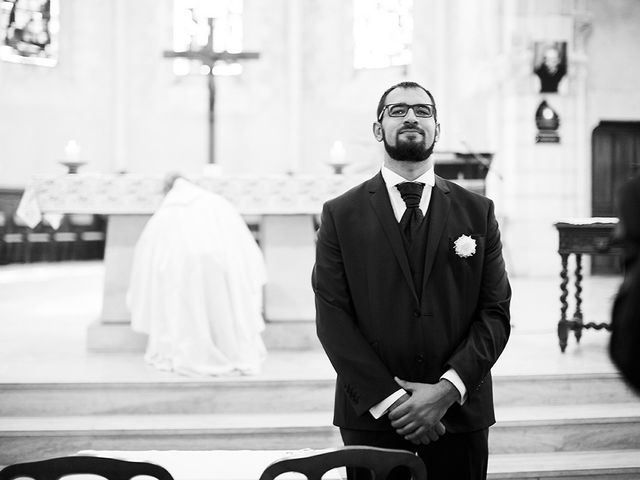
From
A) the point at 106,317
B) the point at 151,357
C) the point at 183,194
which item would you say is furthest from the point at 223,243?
the point at 106,317

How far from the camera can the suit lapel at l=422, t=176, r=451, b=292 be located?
2.38 m

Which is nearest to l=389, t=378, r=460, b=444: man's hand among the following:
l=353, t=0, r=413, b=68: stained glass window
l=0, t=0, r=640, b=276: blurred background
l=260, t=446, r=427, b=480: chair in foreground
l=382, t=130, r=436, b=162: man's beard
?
l=260, t=446, r=427, b=480: chair in foreground

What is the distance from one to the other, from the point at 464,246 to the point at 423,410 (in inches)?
21.4

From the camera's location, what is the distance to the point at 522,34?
421 inches

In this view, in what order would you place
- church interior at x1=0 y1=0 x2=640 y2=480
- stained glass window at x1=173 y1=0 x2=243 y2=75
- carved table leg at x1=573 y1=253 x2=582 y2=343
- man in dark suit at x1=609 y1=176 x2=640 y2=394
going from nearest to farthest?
man in dark suit at x1=609 y1=176 x2=640 y2=394, church interior at x1=0 y1=0 x2=640 y2=480, carved table leg at x1=573 y1=253 x2=582 y2=343, stained glass window at x1=173 y1=0 x2=243 y2=75

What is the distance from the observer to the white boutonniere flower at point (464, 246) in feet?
7.82

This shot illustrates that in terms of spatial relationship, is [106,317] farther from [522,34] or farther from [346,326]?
[522,34]

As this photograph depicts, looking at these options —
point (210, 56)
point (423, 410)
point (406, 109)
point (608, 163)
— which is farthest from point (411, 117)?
point (608, 163)

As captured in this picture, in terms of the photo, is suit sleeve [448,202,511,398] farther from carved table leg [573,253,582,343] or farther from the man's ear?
carved table leg [573,253,582,343]

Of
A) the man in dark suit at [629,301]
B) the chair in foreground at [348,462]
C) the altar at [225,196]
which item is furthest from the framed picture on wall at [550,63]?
the man in dark suit at [629,301]

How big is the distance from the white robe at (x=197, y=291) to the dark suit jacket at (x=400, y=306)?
7.92ft

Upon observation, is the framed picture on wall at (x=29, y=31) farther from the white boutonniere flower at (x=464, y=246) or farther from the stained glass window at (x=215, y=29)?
the white boutonniere flower at (x=464, y=246)

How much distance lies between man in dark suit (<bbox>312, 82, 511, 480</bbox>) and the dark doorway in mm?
9513

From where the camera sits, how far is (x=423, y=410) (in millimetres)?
2275
